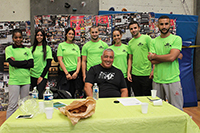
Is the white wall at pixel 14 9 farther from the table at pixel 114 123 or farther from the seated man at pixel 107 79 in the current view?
the table at pixel 114 123

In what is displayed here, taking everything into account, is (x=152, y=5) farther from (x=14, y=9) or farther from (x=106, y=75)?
(x=14, y=9)

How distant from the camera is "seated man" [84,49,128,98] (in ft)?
7.46

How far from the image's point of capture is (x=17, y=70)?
2672 millimetres

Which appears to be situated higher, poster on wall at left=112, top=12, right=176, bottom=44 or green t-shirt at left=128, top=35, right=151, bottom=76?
poster on wall at left=112, top=12, right=176, bottom=44

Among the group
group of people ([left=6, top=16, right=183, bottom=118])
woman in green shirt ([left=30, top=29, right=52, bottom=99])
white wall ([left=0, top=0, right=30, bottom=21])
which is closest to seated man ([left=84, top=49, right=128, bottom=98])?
group of people ([left=6, top=16, right=183, bottom=118])

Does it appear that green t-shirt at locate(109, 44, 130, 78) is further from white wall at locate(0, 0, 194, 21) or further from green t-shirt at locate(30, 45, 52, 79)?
white wall at locate(0, 0, 194, 21)

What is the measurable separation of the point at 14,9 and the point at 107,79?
350 centimetres

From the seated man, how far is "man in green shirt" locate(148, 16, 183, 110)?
55 cm

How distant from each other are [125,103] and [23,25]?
3.30 metres

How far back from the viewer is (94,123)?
4.09 feet

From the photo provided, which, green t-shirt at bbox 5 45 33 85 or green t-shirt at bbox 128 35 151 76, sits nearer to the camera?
green t-shirt at bbox 5 45 33 85

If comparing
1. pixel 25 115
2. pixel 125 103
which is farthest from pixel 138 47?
pixel 25 115

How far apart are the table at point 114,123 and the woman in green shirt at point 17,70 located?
1.38 m

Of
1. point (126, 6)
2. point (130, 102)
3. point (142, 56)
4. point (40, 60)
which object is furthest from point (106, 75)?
point (126, 6)
